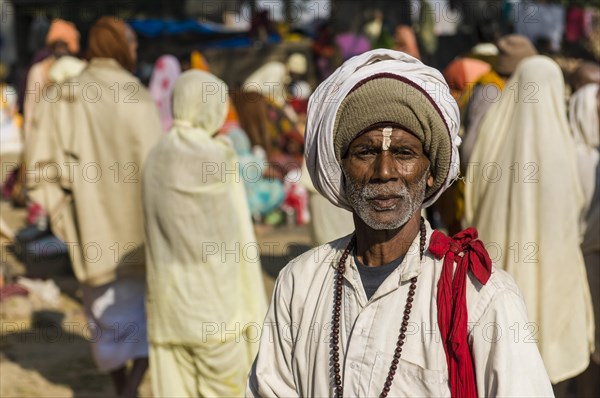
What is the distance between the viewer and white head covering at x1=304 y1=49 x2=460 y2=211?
240cm

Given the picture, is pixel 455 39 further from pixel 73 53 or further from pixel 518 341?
pixel 518 341

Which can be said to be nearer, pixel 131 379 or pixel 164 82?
pixel 131 379

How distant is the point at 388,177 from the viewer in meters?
2.39

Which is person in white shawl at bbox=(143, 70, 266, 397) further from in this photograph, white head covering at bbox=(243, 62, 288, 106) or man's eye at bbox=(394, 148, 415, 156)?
white head covering at bbox=(243, 62, 288, 106)

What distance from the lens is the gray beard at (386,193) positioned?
241 centimetres

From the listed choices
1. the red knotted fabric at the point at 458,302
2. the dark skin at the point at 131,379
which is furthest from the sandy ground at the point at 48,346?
the red knotted fabric at the point at 458,302

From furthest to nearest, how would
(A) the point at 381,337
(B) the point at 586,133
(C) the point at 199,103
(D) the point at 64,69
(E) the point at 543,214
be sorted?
(D) the point at 64,69 → (B) the point at 586,133 → (C) the point at 199,103 → (E) the point at 543,214 → (A) the point at 381,337

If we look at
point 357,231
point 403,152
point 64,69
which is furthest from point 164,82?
point 403,152

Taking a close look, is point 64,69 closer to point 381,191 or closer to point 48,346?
point 48,346

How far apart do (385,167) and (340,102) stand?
201 millimetres

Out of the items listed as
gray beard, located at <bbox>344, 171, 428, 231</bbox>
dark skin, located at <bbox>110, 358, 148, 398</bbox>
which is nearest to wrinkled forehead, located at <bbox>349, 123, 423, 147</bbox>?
gray beard, located at <bbox>344, 171, 428, 231</bbox>

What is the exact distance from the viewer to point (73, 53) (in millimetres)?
11055

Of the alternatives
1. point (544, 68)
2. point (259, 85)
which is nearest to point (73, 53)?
point (259, 85)

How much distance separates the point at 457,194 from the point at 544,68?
927 mm
